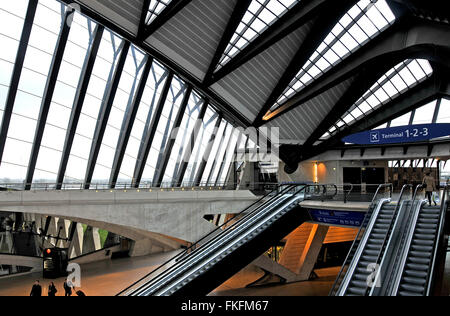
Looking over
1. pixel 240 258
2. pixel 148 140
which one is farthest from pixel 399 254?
pixel 148 140

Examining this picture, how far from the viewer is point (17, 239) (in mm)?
22766

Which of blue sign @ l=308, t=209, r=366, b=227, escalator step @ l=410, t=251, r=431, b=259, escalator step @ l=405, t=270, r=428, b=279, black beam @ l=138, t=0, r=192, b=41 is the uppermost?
black beam @ l=138, t=0, r=192, b=41

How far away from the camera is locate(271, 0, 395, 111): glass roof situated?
2019cm

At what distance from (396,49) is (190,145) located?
15.0 m

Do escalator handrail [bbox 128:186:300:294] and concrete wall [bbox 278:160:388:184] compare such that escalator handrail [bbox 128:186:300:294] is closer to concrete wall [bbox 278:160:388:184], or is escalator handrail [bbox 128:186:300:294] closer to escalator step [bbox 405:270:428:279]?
escalator step [bbox 405:270:428:279]

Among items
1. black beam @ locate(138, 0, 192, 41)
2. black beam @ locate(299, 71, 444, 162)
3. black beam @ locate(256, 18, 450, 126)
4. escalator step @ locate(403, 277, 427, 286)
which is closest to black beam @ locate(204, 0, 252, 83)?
black beam @ locate(138, 0, 192, 41)

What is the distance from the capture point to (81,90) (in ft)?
60.6

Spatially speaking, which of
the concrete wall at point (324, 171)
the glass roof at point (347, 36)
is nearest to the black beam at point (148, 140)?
the glass roof at point (347, 36)

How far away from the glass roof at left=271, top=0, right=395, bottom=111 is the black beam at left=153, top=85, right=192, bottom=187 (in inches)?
283

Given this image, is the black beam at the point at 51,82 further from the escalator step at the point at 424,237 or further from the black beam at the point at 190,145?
the escalator step at the point at 424,237

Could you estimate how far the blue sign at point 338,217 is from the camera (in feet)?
56.5

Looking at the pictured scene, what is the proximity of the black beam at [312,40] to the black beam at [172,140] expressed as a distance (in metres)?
5.62

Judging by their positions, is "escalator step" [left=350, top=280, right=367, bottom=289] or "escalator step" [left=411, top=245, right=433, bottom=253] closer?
"escalator step" [left=350, top=280, right=367, bottom=289]
